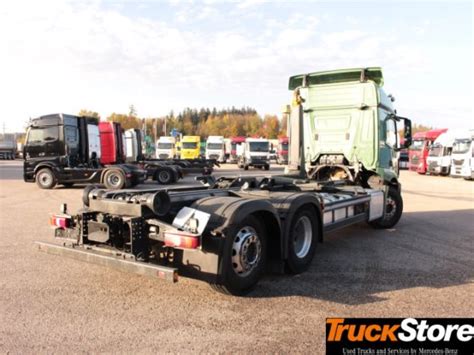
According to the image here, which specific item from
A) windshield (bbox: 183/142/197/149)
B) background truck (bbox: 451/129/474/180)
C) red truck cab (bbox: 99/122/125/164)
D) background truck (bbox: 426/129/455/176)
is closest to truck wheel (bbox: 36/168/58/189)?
red truck cab (bbox: 99/122/125/164)

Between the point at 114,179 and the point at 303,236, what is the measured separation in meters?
11.3

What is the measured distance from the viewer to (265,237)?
4609 mm

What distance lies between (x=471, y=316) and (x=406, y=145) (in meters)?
5.45

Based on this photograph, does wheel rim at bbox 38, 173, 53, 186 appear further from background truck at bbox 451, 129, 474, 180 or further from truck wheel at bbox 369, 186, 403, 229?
background truck at bbox 451, 129, 474, 180

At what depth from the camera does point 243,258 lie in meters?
4.23

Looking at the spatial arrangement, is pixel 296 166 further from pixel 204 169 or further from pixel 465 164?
pixel 465 164

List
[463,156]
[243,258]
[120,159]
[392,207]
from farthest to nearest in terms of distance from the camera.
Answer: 1. [463,156]
2. [120,159]
3. [392,207]
4. [243,258]

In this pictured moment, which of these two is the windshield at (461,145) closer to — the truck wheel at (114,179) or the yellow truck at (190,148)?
A: the yellow truck at (190,148)

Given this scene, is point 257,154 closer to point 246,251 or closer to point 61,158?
point 61,158

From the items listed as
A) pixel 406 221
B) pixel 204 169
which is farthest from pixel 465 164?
pixel 406 221

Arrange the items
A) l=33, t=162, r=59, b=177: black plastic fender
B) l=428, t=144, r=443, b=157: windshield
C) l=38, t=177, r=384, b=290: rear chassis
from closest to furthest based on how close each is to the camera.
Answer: l=38, t=177, r=384, b=290: rear chassis, l=33, t=162, r=59, b=177: black plastic fender, l=428, t=144, r=443, b=157: windshield

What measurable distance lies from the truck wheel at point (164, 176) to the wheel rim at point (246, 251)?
14.6m

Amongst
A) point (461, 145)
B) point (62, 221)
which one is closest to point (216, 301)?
point (62, 221)

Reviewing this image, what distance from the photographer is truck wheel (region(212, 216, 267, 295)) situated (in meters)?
3.98
